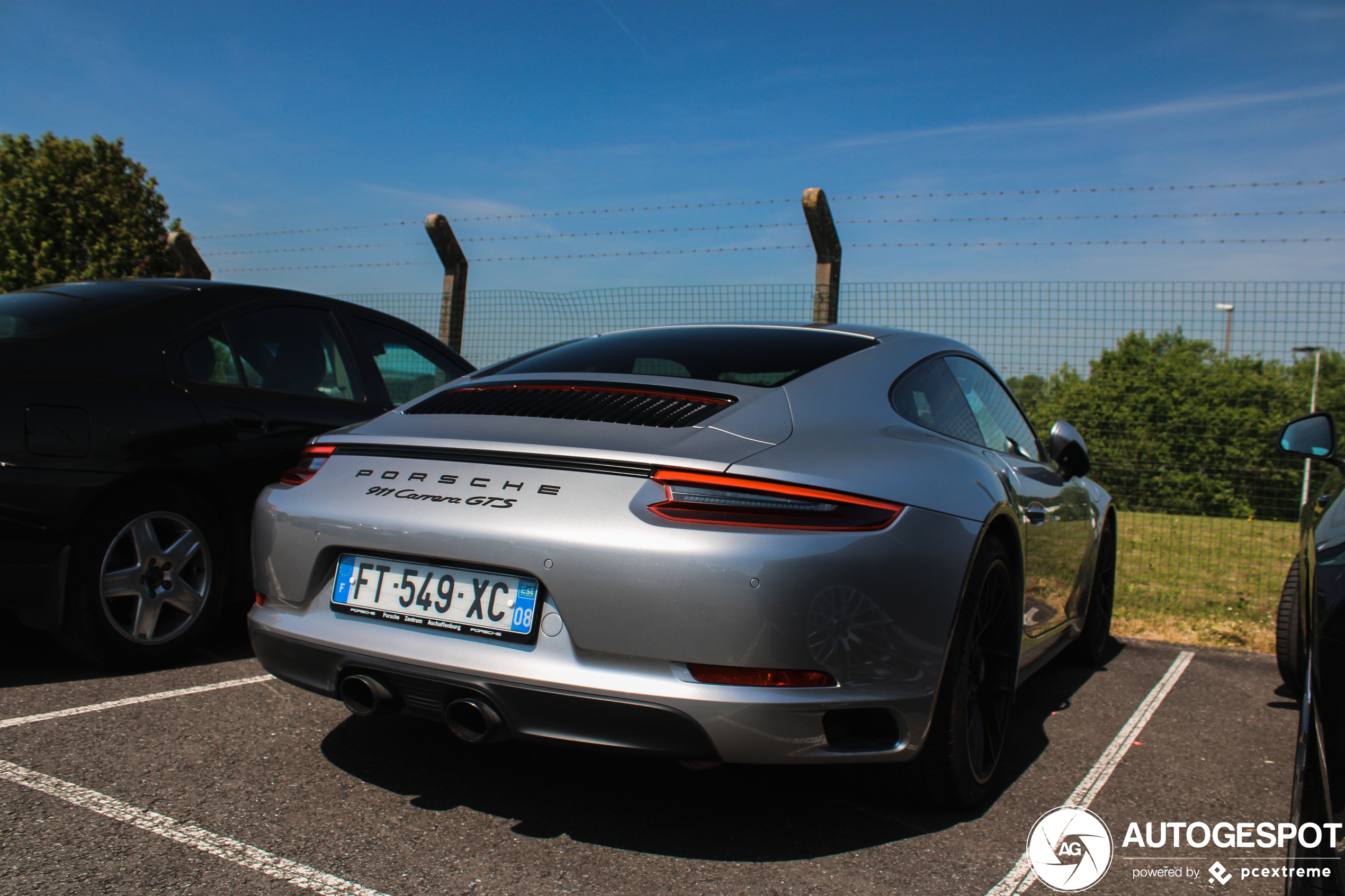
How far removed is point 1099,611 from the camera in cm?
458

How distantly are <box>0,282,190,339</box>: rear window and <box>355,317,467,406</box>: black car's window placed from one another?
878 millimetres

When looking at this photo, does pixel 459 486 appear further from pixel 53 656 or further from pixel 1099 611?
pixel 1099 611

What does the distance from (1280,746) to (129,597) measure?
4.22m

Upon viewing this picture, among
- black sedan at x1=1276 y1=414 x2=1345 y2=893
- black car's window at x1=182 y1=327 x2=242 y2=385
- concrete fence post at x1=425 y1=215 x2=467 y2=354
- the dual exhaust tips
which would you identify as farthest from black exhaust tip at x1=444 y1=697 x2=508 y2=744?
concrete fence post at x1=425 y1=215 x2=467 y2=354

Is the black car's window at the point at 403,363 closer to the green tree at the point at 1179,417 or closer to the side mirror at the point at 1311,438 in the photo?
the side mirror at the point at 1311,438

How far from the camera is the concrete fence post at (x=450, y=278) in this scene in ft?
26.5

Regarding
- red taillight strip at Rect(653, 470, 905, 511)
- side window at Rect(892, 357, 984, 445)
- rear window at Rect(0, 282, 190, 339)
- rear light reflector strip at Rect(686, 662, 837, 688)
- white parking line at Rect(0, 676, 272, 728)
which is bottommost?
white parking line at Rect(0, 676, 272, 728)

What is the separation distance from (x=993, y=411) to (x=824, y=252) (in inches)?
132

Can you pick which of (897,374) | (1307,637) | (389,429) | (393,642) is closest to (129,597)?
(389,429)

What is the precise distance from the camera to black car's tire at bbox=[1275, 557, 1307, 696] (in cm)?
396

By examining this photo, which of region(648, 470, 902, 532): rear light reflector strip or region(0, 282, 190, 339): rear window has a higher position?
region(0, 282, 190, 339): rear window

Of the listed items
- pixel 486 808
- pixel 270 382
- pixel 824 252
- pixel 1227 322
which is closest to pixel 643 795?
pixel 486 808

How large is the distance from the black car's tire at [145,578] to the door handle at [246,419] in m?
0.34

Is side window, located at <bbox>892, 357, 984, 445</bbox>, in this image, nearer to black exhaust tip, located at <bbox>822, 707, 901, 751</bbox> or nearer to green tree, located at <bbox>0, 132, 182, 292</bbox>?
black exhaust tip, located at <bbox>822, 707, 901, 751</bbox>
